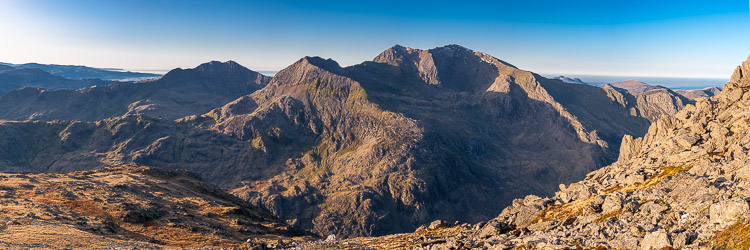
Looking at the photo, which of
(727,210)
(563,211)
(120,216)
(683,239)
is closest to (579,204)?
(563,211)

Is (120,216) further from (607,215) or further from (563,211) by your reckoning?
(607,215)

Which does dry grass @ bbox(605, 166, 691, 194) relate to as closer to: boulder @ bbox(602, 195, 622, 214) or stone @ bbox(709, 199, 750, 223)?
boulder @ bbox(602, 195, 622, 214)

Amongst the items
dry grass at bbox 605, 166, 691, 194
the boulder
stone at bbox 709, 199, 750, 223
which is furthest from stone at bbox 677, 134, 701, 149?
stone at bbox 709, 199, 750, 223

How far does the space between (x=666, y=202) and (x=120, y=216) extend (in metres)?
125

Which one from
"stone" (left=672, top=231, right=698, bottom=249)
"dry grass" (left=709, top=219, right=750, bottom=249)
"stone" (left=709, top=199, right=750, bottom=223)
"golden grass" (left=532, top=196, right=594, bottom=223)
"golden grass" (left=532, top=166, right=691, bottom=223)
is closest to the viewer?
"dry grass" (left=709, top=219, right=750, bottom=249)

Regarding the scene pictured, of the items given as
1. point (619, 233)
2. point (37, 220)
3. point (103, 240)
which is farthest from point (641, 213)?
point (37, 220)

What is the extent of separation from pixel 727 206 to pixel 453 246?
28813 millimetres

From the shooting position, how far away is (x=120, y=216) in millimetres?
110125

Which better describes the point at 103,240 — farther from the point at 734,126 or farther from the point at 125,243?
the point at 734,126

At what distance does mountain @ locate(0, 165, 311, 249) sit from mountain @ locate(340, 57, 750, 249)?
51181mm

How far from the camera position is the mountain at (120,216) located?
7386cm

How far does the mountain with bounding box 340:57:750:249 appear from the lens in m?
36.0

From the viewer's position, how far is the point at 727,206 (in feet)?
118


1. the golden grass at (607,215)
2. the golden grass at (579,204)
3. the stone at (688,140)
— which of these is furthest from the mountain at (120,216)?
the stone at (688,140)
